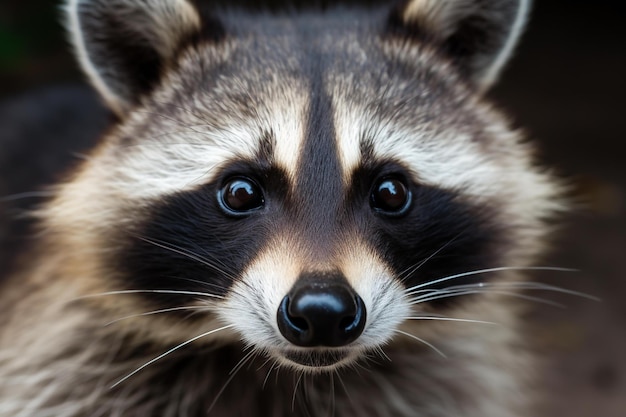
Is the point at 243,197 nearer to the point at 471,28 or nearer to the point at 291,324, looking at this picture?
the point at 291,324

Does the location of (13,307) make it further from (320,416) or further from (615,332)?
(615,332)

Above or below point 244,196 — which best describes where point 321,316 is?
below

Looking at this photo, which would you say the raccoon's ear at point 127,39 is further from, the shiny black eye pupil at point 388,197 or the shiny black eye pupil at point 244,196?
the shiny black eye pupil at point 388,197

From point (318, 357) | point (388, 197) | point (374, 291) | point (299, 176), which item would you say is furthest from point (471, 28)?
point (318, 357)

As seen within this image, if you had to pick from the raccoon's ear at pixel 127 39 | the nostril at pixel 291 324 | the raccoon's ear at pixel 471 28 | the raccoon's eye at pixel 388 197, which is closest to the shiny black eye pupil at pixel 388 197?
the raccoon's eye at pixel 388 197

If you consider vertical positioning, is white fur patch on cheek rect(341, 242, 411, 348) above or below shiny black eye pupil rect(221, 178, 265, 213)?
below

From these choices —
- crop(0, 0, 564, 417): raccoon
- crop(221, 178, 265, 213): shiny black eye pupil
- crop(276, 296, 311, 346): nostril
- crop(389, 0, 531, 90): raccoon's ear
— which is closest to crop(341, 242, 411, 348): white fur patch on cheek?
crop(0, 0, 564, 417): raccoon

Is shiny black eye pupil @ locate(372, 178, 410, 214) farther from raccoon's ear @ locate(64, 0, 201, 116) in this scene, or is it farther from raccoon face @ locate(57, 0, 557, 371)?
raccoon's ear @ locate(64, 0, 201, 116)

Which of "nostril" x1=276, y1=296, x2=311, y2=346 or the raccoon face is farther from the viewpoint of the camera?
the raccoon face
